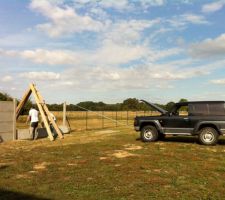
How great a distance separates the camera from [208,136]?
1792 centimetres

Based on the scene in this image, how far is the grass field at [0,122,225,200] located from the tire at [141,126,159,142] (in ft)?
8.55

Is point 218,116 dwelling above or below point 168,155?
above

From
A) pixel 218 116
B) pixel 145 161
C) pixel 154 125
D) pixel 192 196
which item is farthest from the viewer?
pixel 154 125

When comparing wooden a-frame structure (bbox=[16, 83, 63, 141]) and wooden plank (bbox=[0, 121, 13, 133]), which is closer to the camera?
wooden plank (bbox=[0, 121, 13, 133])

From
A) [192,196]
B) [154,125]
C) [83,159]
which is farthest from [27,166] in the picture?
[154,125]

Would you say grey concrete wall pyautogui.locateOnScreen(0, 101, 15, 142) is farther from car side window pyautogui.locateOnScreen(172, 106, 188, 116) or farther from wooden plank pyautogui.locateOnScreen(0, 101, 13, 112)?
car side window pyautogui.locateOnScreen(172, 106, 188, 116)

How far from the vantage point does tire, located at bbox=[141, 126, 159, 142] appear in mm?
19156

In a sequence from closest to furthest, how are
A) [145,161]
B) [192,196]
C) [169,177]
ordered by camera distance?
[192,196], [169,177], [145,161]

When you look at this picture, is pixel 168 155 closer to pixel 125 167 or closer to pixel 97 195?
pixel 125 167

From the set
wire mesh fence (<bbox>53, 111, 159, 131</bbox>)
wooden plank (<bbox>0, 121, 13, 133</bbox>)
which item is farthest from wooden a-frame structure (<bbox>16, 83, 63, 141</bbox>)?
wire mesh fence (<bbox>53, 111, 159, 131</bbox>)

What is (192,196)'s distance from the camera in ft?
28.1

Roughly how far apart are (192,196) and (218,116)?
9.74 meters

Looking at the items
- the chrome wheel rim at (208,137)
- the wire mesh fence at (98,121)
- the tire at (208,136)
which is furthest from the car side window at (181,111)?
the wire mesh fence at (98,121)

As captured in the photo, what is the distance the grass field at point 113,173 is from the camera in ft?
29.0
